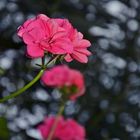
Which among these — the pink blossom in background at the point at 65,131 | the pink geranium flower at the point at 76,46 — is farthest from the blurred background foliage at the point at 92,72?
the pink geranium flower at the point at 76,46

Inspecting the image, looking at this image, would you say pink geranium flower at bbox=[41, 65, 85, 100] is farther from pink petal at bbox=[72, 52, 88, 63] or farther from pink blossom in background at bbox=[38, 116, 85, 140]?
pink petal at bbox=[72, 52, 88, 63]

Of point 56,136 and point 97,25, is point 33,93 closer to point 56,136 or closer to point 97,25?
point 97,25

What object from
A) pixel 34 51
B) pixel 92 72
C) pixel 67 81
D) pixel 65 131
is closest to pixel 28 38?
pixel 34 51

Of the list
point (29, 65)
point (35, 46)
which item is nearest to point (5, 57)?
point (29, 65)

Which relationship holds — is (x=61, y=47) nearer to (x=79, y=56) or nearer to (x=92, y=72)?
(x=79, y=56)

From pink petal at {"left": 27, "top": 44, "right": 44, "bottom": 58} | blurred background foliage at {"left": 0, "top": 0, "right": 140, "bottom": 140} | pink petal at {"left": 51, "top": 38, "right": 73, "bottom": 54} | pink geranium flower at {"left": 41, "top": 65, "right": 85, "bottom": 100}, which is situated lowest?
blurred background foliage at {"left": 0, "top": 0, "right": 140, "bottom": 140}

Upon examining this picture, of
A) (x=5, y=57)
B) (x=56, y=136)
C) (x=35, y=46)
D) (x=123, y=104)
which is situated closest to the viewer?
(x=35, y=46)

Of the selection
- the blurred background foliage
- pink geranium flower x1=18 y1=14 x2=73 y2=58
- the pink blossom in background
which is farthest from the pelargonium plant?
the blurred background foliage

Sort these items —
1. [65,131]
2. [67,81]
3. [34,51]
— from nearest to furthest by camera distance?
[34,51], [67,81], [65,131]
